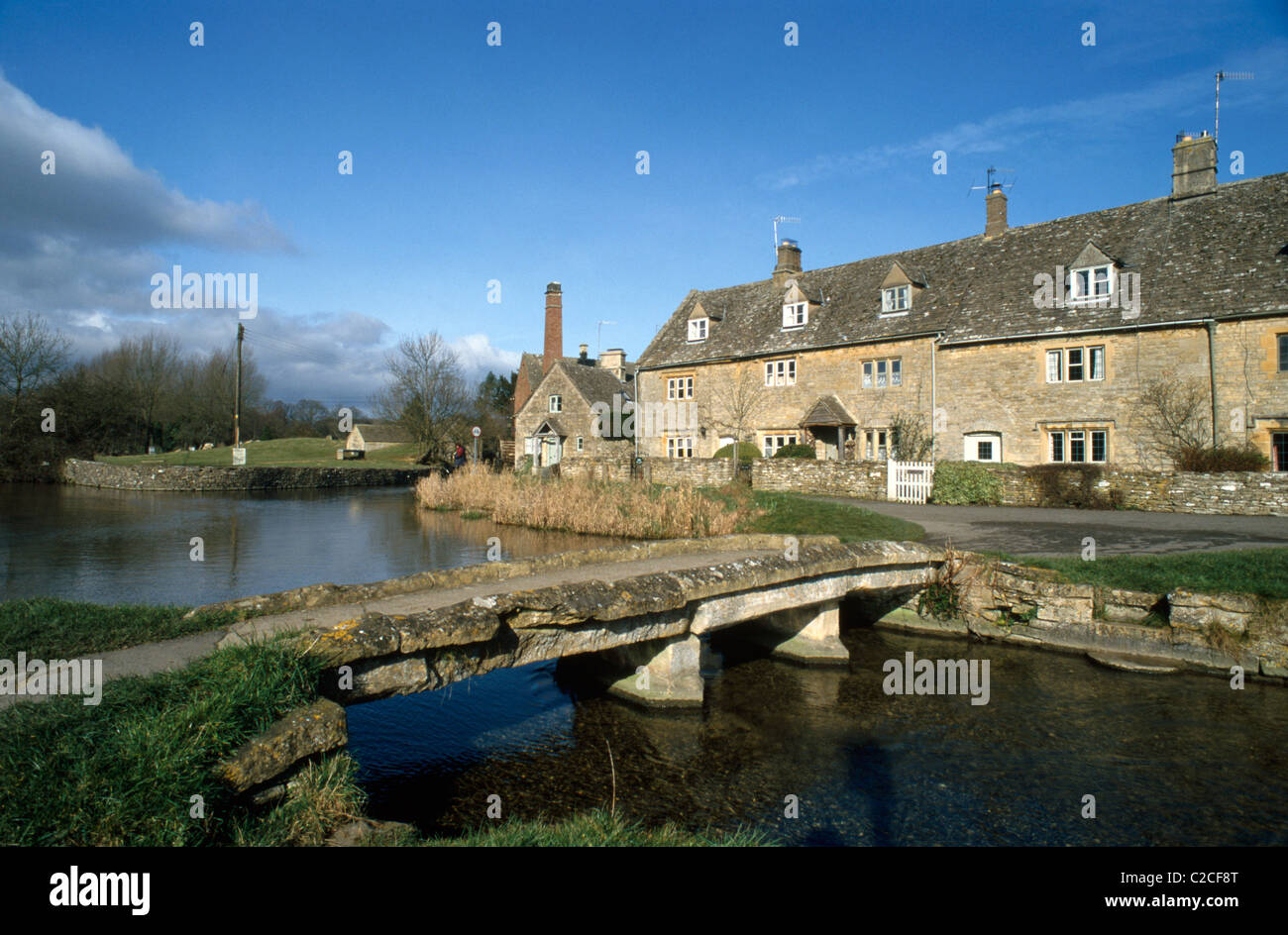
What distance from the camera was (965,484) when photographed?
23.8m

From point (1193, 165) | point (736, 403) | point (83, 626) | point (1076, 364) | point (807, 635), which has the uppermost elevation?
point (1193, 165)

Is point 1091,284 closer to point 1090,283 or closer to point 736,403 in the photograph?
point 1090,283

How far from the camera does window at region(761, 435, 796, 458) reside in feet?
116

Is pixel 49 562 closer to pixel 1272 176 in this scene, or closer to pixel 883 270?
pixel 883 270

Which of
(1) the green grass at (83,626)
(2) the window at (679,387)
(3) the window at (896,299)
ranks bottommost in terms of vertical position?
(1) the green grass at (83,626)

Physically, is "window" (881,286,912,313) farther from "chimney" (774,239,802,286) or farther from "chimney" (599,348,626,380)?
"chimney" (599,348,626,380)

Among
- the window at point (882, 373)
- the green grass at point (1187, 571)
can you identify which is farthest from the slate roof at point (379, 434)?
the green grass at point (1187, 571)

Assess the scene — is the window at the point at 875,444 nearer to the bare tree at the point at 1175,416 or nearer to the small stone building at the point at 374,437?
the bare tree at the point at 1175,416

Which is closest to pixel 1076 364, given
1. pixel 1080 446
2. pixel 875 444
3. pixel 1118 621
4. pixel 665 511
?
pixel 1080 446

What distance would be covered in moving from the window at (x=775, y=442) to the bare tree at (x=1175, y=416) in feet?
46.2

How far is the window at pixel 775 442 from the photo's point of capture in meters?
35.3

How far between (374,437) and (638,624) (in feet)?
245

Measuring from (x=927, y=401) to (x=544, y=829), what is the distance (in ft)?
95.2

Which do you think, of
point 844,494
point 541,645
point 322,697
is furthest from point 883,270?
point 322,697
